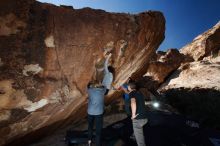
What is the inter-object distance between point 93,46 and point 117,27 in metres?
0.90

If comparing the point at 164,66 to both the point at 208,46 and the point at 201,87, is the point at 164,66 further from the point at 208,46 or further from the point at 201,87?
the point at 201,87

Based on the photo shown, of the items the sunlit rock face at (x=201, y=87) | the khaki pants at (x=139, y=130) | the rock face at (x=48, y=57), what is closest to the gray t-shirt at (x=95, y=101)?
the rock face at (x=48, y=57)

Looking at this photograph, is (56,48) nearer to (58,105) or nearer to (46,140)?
(58,105)

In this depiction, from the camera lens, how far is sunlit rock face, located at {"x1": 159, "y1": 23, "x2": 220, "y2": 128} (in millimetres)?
8852

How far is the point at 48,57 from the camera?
5.11m

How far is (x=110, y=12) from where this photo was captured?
6055 mm

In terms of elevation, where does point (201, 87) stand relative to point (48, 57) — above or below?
below

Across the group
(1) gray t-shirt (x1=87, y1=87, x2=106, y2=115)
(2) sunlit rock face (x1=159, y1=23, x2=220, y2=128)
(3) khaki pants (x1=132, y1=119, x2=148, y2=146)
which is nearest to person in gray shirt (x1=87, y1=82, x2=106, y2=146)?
(1) gray t-shirt (x1=87, y1=87, x2=106, y2=115)

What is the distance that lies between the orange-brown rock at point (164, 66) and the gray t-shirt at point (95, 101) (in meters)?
13.7

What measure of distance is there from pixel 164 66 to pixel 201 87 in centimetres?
723

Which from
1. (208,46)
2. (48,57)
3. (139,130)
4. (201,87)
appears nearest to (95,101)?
(139,130)

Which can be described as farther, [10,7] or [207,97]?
[207,97]

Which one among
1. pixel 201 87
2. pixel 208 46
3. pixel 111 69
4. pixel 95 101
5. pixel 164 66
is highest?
pixel 208 46

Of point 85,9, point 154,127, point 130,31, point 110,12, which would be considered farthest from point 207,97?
point 85,9
